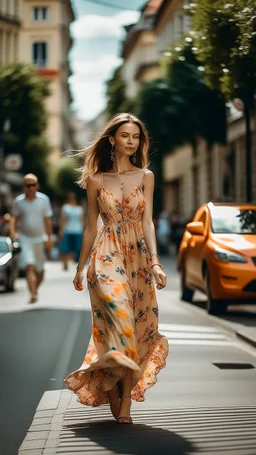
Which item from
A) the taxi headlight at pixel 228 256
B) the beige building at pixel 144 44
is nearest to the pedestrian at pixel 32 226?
the taxi headlight at pixel 228 256

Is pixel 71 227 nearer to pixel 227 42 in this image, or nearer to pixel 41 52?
pixel 227 42

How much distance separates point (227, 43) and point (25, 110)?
154 feet

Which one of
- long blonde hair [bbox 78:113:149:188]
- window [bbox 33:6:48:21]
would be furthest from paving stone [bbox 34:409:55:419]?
window [bbox 33:6:48:21]

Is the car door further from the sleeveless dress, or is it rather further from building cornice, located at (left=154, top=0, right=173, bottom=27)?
building cornice, located at (left=154, top=0, right=173, bottom=27)

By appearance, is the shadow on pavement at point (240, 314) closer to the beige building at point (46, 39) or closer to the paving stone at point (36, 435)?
the paving stone at point (36, 435)

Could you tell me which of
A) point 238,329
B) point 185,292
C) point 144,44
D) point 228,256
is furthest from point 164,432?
point 144,44

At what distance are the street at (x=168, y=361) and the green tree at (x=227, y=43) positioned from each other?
9.36 feet

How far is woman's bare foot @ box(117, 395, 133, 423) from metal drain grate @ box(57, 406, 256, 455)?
0.04m

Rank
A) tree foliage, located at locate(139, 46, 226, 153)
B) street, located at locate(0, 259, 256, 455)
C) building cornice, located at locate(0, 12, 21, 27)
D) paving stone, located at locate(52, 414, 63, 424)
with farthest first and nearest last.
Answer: building cornice, located at locate(0, 12, 21, 27) < tree foliage, located at locate(139, 46, 226, 153) < street, located at locate(0, 259, 256, 455) < paving stone, located at locate(52, 414, 63, 424)

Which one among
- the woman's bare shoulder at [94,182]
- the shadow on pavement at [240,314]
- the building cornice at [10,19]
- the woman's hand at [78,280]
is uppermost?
the building cornice at [10,19]

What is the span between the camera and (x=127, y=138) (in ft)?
22.6

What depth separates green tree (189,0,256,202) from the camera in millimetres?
11098

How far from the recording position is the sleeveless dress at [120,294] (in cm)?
660

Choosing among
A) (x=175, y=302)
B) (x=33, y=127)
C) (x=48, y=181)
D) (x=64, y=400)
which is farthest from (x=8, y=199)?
(x=64, y=400)
